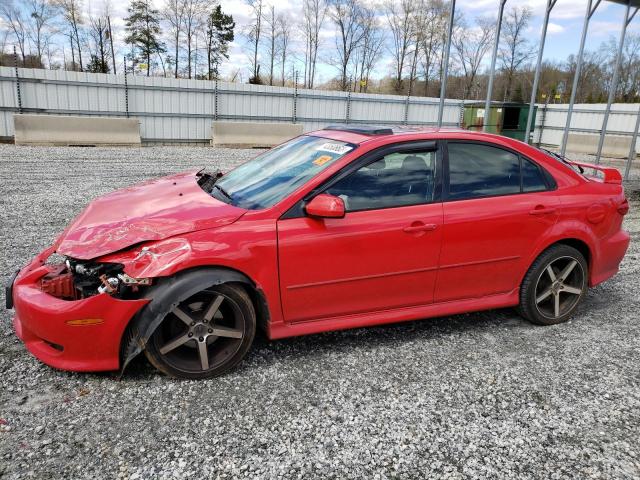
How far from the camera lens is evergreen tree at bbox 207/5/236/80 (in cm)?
4066

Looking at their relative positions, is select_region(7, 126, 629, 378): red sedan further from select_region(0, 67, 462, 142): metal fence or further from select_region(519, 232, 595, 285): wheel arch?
select_region(0, 67, 462, 142): metal fence

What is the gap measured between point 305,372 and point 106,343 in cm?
126

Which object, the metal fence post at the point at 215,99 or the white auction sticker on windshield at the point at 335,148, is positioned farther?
the metal fence post at the point at 215,99

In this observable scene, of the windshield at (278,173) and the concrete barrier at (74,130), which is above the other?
the windshield at (278,173)

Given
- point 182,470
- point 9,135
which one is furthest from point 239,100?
point 182,470

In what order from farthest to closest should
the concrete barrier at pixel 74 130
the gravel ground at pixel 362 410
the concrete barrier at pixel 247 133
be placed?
the concrete barrier at pixel 247 133 → the concrete barrier at pixel 74 130 → the gravel ground at pixel 362 410

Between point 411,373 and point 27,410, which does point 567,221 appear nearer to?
point 411,373

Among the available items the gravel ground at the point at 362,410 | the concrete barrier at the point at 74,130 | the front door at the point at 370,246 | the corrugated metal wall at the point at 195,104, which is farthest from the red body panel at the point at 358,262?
the corrugated metal wall at the point at 195,104

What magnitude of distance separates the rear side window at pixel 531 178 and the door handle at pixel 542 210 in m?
0.16

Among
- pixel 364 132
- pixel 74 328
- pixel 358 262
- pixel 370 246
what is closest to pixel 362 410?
pixel 358 262

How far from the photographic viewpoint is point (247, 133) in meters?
19.4

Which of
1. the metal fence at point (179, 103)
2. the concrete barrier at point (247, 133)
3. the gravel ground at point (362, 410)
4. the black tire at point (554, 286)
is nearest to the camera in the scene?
the gravel ground at point (362, 410)

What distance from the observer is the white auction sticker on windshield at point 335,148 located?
138 inches

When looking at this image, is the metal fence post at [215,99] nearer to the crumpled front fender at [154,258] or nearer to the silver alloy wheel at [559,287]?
the silver alloy wheel at [559,287]
